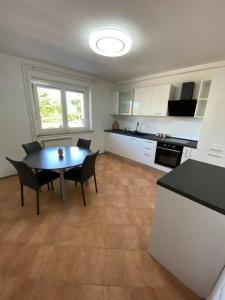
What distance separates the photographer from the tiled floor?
3.68 ft

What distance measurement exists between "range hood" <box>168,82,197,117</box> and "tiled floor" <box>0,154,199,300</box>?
200cm

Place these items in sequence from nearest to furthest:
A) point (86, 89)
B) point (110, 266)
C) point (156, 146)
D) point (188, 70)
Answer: point (110, 266)
point (188, 70)
point (156, 146)
point (86, 89)

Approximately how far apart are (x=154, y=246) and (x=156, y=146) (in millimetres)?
2286

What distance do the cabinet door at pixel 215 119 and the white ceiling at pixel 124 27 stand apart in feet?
1.63

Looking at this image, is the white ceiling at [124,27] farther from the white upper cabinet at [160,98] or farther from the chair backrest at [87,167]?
the chair backrest at [87,167]

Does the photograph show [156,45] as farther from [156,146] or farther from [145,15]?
[156,146]

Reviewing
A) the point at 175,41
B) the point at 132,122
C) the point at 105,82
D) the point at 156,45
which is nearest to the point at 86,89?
the point at 105,82

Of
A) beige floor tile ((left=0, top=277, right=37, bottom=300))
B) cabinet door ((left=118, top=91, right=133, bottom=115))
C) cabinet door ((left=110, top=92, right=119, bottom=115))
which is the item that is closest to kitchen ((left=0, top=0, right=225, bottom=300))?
beige floor tile ((left=0, top=277, right=37, bottom=300))

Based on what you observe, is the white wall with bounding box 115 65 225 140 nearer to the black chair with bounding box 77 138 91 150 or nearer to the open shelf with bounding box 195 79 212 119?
the open shelf with bounding box 195 79 212 119

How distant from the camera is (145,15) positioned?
1.36 m

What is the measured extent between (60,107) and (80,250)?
127 inches

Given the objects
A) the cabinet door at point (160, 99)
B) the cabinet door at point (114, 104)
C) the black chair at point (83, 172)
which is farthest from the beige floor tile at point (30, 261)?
the cabinet door at point (114, 104)

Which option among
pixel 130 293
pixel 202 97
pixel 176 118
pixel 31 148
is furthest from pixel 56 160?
pixel 202 97

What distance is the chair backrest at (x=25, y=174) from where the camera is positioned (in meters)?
1.71
